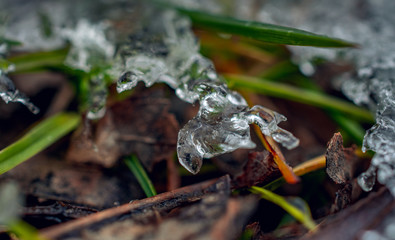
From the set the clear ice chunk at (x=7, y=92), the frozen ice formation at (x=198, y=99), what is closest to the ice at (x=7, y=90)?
the clear ice chunk at (x=7, y=92)

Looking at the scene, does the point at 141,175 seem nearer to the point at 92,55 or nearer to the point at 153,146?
the point at 153,146

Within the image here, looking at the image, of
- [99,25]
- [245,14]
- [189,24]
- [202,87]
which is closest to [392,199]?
[202,87]

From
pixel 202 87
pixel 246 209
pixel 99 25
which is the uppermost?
pixel 99 25

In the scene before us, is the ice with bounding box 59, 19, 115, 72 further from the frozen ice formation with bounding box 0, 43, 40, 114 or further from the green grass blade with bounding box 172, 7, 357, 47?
the green grass blade with bounding box 172, 7, 357, 47

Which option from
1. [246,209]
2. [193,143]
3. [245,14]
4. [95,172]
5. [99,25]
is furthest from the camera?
[245,14]

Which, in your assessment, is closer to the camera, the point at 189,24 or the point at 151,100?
the point at 151,100

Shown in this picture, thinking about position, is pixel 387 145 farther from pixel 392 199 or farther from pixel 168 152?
pixel 168 152
